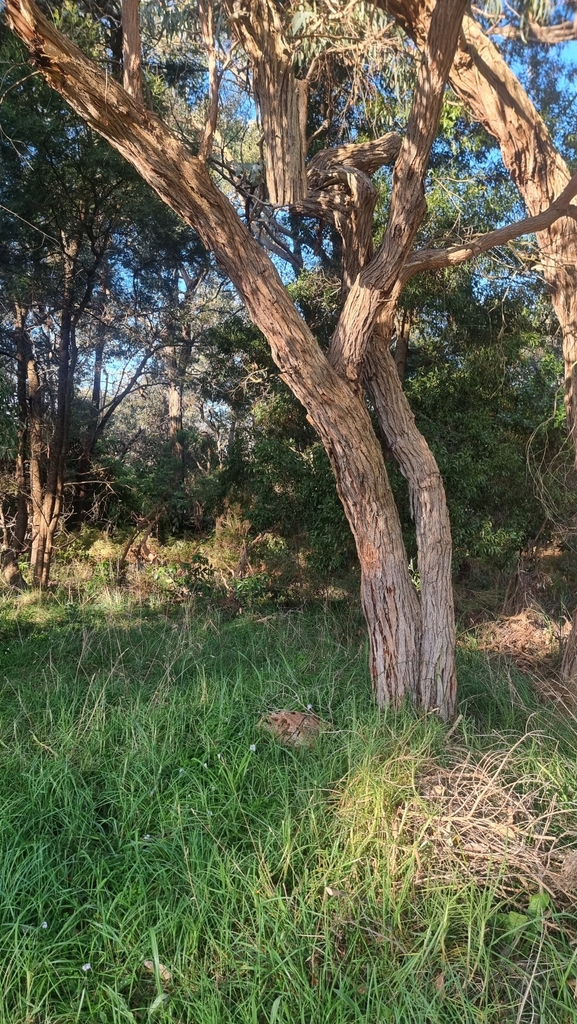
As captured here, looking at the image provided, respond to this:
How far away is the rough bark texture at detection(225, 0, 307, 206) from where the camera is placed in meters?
4.36

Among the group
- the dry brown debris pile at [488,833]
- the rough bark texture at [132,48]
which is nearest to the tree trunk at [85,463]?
the rough bark texture at [132,48]

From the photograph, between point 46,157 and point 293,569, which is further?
point 293,569

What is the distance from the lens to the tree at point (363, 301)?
379 centimetres

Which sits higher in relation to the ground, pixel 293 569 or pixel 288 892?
pixel 293 569

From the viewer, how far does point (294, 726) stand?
3.66 m

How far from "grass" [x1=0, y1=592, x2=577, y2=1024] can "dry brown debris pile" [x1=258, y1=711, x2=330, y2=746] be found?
0.08m

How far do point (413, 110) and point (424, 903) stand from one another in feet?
14.4

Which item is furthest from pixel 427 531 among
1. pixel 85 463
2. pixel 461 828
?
pixel 85 463

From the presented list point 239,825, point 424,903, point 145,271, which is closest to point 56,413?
point 145,271

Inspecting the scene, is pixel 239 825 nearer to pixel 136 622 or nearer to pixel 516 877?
pixel 516 877

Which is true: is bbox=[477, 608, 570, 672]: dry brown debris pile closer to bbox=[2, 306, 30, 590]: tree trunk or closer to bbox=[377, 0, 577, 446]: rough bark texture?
bbox=[377, 0, 577, 446]: rough bark texture

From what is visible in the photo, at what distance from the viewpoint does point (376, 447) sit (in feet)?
14.0

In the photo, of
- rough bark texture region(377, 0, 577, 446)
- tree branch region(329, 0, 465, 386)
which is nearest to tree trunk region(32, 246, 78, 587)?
rough bark texture region(377, 0, 577, 446)

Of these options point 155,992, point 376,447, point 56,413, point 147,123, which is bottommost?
point 155,992
